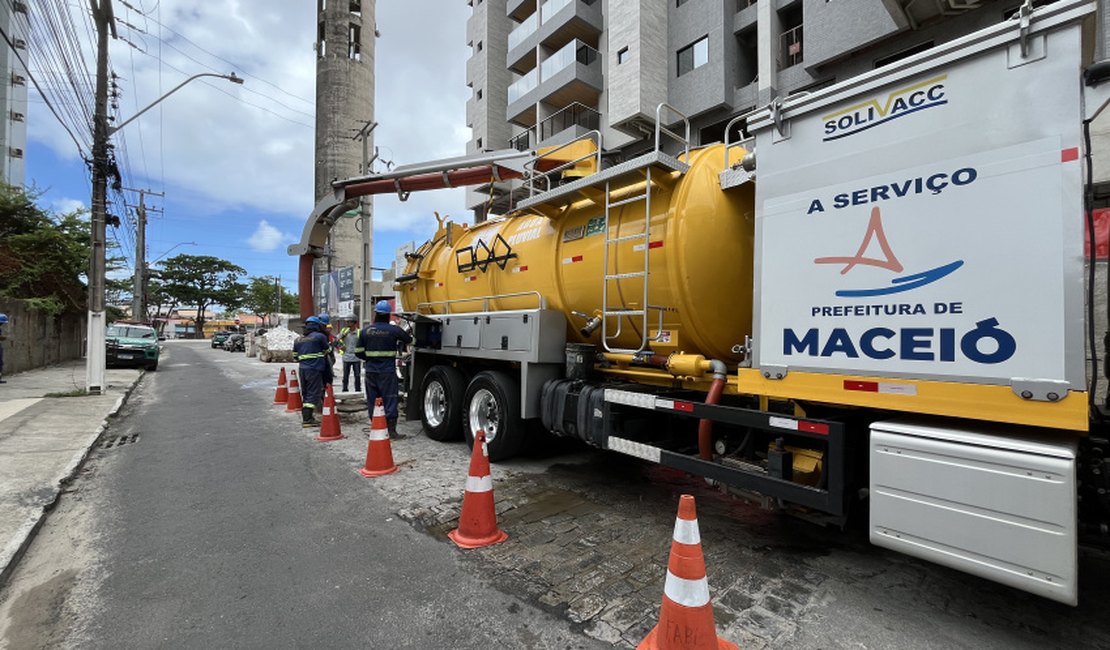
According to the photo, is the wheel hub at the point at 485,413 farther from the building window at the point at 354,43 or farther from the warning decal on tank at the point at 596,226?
the building window at the point at 354,43

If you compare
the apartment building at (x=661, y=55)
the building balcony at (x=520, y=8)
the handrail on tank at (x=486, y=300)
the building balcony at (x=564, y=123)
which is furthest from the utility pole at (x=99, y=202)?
the building balcony at (x=520, y=8)

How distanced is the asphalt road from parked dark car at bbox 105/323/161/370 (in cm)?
1580

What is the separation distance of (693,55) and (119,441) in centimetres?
2113

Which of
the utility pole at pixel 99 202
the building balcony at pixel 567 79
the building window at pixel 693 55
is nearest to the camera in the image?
the utility pole at pixel 99 202

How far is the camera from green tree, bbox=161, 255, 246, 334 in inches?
2613

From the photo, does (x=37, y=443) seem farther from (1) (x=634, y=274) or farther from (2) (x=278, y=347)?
(2) (x=278, y=347)

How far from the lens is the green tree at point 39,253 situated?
56.3 ft

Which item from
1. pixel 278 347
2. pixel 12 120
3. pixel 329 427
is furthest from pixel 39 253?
pixel 12 120

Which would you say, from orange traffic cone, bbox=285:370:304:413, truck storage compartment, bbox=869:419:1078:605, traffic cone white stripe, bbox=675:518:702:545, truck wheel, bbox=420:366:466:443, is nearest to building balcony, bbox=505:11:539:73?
orange traffic cone, bbox=285:370:304:413

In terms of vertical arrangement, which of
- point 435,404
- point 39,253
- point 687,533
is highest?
point 39,253

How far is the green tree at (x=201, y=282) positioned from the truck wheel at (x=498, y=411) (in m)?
75.5

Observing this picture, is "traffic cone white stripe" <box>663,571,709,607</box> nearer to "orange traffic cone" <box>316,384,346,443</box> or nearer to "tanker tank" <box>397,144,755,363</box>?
"tanker tank" <box>397,144,755,363</box>

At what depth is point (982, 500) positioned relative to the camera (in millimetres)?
2418

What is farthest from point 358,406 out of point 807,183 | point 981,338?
point 981,338
